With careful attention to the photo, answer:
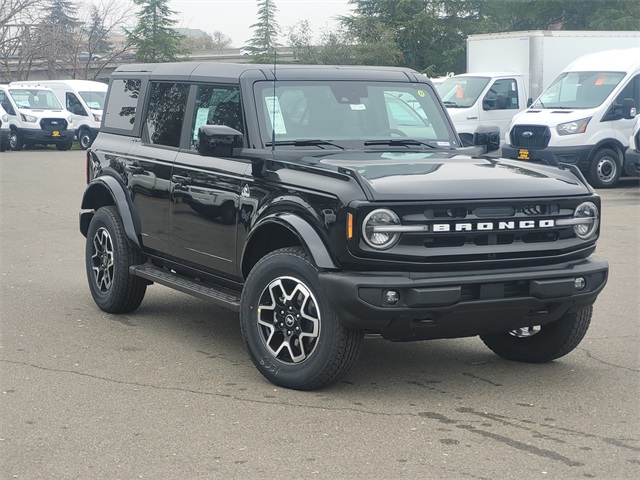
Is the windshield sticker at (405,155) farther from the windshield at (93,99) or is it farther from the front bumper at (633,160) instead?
the windshield at (93,99)

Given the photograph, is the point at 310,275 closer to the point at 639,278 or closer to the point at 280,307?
the point at 280,307

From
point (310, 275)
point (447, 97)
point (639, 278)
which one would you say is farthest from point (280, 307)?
point (447, 97)

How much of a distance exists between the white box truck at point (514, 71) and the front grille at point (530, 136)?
2.72m

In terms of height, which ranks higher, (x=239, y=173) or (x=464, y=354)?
(x=239, y=173)

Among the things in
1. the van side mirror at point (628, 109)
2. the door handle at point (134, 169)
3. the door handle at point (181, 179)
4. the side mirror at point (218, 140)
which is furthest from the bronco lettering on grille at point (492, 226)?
the van side mirror at point (628, 109)

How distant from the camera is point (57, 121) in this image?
33688 mm

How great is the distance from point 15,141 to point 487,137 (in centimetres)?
2752

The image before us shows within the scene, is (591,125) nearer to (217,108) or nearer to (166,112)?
(166,112)

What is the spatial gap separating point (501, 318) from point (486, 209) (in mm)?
596

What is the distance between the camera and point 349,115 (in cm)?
745

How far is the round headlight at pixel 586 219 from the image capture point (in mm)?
6414

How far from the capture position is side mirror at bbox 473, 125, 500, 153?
795 cm

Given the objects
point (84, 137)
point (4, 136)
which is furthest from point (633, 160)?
point (84, 137)

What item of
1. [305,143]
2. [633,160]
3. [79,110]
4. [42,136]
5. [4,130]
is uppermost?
[305,143]
